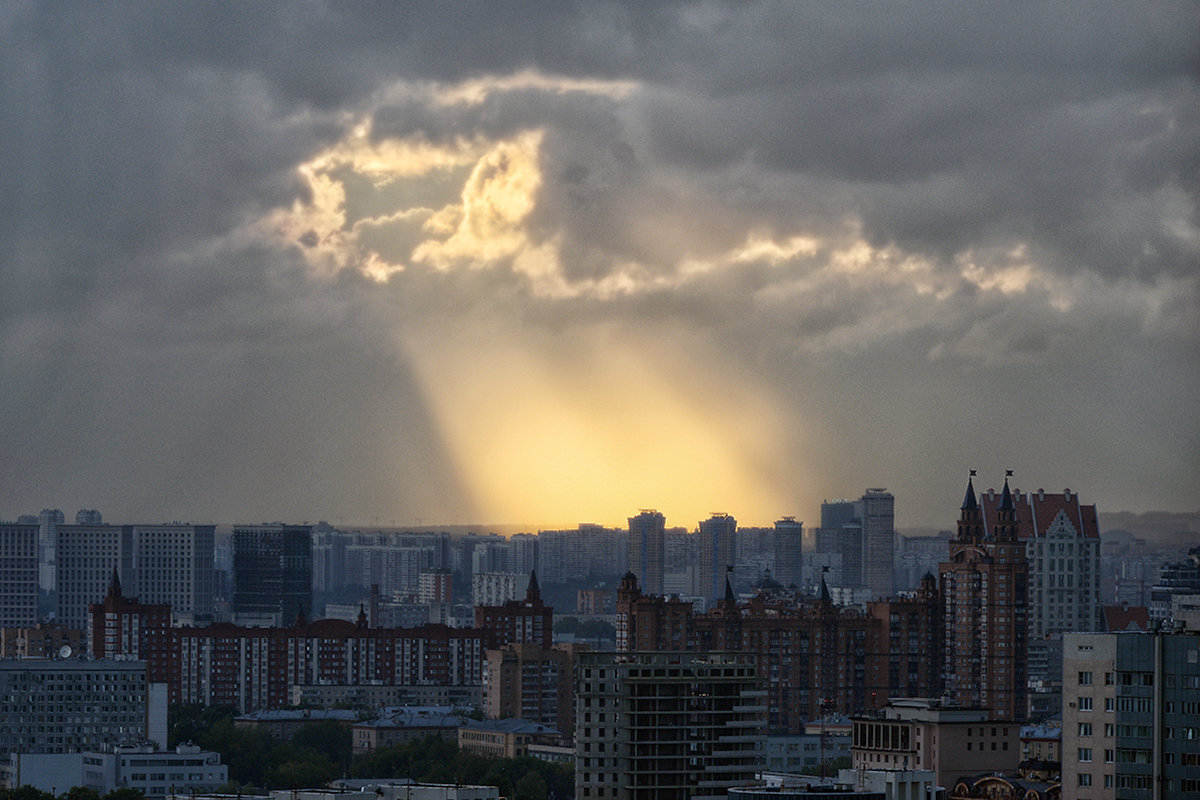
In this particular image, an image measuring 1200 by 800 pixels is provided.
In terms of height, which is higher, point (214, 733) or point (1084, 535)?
point (1084, 535)

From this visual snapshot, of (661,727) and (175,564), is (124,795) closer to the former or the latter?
(661,727)

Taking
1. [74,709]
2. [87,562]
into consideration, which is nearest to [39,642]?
[74,709]

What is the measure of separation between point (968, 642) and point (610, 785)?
151ft

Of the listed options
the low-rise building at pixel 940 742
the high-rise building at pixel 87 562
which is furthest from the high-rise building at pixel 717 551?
the low-rise building at pixel 940 742

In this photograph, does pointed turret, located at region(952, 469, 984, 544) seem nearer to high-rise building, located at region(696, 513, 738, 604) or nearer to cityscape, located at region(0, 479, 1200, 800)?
cityscape, located at region(0, 479, 1200, 800)

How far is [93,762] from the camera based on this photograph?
263ft

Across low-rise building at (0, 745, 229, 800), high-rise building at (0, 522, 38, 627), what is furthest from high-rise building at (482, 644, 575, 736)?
high-rise building at (0, 522, 38, 627)

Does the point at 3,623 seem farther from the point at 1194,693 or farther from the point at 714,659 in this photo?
the point at 1194,693

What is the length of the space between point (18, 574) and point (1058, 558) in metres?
73.7

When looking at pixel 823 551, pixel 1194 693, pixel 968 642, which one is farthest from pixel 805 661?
pixel 823 551

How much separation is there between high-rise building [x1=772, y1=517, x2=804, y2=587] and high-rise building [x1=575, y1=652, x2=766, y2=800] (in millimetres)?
136843

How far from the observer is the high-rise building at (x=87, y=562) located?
166 meters

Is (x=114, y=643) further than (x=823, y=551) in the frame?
No

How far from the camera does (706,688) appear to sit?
51.2m
